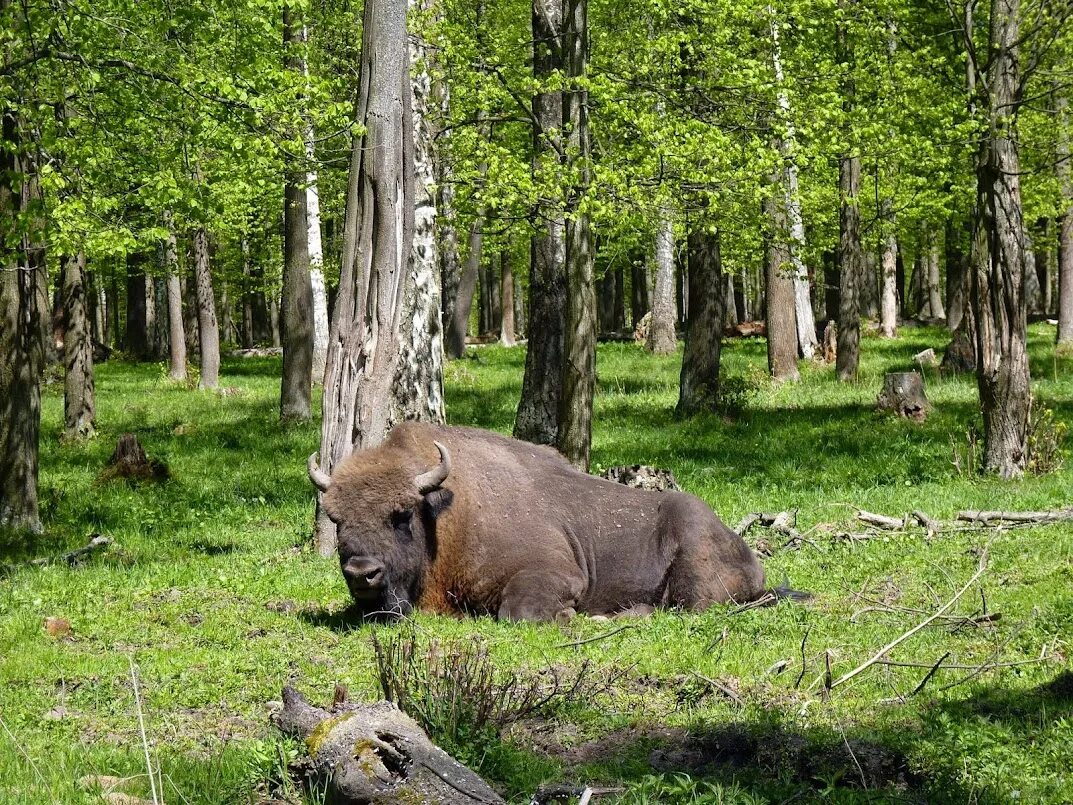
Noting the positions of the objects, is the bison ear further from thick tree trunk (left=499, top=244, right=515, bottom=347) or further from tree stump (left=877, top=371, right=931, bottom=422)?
thick tree trunk (left=499, top=244, right=515, bottom=347)

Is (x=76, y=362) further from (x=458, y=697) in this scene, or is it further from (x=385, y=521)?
(x=458, y=697)

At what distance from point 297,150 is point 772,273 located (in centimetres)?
1427

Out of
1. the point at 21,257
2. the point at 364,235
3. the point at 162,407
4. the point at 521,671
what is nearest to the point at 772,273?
the point at 162,407

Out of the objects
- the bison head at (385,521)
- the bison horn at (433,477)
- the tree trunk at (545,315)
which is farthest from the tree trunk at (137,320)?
the bison horn at (433,477)

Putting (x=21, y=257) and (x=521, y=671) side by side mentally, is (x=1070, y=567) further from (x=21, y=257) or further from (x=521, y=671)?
(x=21, y=257)

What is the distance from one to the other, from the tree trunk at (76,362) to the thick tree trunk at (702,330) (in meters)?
10.3

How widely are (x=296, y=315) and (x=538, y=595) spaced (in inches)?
514

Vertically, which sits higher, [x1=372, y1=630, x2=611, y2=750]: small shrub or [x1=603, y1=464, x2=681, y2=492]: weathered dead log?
[x1=603, y1=464, x2=681, y2=492]: weathered dead log

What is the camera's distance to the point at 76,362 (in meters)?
20.5

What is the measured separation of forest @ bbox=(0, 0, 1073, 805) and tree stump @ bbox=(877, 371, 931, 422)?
23cm

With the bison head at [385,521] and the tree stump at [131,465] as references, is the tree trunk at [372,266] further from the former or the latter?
the tree stump at [131,465]

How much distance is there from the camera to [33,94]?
12820 millimetres

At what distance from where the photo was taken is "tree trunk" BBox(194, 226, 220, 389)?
2897 centimetres

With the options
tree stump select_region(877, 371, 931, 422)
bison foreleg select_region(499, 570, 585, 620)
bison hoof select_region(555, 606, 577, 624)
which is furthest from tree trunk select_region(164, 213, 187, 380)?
bison hoof select_region(555, 606, 577, 624)
